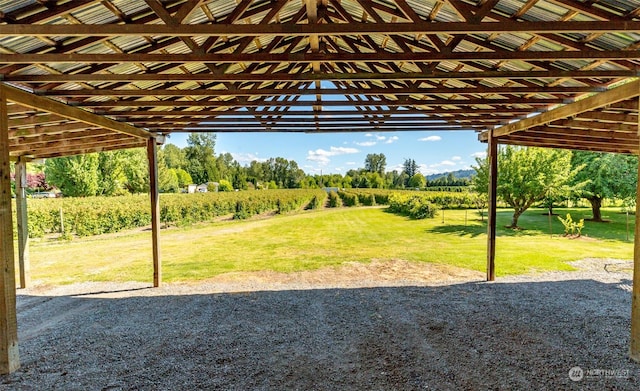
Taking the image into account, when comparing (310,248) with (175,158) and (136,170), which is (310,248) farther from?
(175,158)

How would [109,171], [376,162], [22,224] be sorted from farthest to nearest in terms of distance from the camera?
1. [376,162]
2. [109,171]
3. [22,224]

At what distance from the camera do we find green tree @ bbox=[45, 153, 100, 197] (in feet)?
68.4

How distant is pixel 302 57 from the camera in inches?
125

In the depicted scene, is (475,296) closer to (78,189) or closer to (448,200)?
(448,200)

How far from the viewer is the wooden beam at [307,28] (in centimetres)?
246

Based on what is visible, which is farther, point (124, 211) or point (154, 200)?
point (124, 211)

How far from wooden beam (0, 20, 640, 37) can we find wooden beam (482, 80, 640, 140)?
168cm

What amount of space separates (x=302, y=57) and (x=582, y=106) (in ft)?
13.0

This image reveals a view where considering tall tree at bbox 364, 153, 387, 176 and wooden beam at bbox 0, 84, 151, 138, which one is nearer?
wooden beam at bbox 0, 84, 151, 138

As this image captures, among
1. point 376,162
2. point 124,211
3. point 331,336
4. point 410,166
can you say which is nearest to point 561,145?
point 331,336

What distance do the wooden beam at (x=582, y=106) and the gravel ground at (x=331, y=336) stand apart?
2.98m

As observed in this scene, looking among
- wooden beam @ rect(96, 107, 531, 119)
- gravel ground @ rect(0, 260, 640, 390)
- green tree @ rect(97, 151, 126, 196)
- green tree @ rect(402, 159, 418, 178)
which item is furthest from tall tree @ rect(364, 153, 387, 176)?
wooden beam @ rect(96, 107, 531, 119)

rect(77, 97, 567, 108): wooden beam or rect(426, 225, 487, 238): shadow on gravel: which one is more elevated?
rect(77, 97, 567, 108): wooden beam

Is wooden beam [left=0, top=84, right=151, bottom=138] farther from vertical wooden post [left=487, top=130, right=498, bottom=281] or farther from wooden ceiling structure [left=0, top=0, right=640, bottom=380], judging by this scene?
vertical wooden post [left=487, top=130, right=498, bottom=281]
